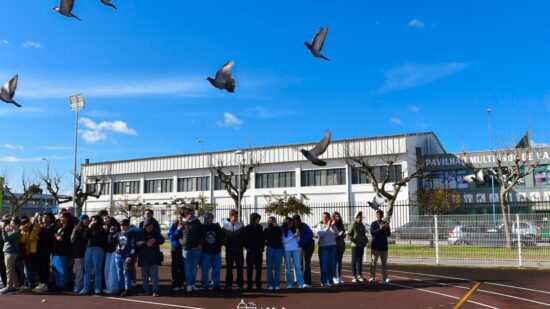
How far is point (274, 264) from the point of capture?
11.4 m

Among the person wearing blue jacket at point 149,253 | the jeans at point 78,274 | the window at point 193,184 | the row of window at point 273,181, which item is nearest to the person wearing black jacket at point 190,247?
the person wearing blue jacket at point 149,253

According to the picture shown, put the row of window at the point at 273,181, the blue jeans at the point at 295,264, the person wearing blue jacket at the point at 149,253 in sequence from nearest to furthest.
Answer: the person wearing blue jacket at the point at 149,253
the blue jeans at the point at 295,264
the row of window at the point at 273,181

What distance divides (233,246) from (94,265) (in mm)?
3068

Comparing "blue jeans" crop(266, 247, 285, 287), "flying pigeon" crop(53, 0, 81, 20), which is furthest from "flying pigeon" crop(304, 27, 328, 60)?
"blue jeans" crop(266, 247, 285, 287)

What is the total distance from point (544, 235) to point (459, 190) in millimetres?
29811

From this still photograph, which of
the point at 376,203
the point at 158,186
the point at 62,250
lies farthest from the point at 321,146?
the point at 158,186

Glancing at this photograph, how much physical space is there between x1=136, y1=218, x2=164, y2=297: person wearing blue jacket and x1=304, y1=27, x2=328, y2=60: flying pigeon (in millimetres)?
5205

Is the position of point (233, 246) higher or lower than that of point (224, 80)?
lower

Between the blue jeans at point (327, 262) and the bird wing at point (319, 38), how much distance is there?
17.7 ft

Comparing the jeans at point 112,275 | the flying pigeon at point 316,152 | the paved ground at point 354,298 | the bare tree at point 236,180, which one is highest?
the bare tree at point 236,180

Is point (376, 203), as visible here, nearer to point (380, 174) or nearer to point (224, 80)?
point (380, 174)

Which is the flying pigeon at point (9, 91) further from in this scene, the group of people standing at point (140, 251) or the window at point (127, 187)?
the window at point (127, 187)

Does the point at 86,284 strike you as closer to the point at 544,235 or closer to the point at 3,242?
the point at 3,242

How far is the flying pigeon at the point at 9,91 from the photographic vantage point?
29.7ft
